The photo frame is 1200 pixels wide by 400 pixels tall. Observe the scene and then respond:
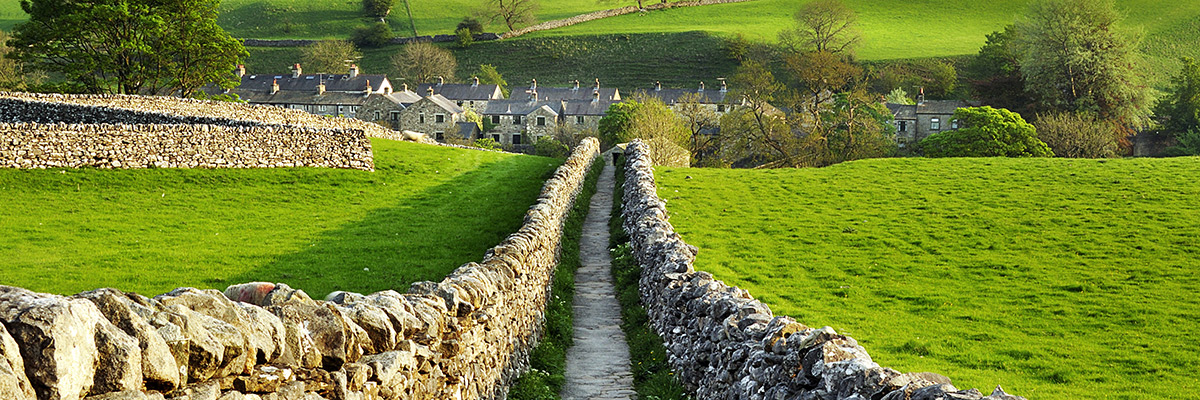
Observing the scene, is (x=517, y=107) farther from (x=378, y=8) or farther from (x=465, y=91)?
(x=378, y=8)

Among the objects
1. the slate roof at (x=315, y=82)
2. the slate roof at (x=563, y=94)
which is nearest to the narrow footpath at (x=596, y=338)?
the slate roof at (x=563, y=94)

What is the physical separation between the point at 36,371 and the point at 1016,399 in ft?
17.0

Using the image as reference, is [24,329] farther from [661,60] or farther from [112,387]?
[661,60]

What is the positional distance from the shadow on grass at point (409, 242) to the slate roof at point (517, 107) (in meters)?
70.4

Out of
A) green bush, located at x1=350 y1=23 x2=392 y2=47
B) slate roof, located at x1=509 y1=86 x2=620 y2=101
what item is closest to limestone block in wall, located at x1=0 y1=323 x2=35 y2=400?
slate roof, located at x1=509 y1=86 x2=620 y2=101

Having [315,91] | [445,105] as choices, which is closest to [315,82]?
[315,91]

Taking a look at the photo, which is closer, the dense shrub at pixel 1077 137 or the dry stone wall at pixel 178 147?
the dry stone wall at pixel 178 147

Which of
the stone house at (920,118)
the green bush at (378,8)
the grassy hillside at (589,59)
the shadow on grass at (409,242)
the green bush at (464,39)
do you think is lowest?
the shadow on grass at (409,242)

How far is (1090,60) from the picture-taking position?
71688mm

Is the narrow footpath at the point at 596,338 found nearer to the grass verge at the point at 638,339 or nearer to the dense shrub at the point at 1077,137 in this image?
the grass verge at the point at 638,339

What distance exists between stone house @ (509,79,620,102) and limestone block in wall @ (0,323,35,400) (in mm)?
109925

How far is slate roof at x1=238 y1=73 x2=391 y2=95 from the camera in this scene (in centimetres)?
11888

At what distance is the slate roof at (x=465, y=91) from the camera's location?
384ft

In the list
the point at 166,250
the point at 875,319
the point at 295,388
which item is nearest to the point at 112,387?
the point at 295,388
